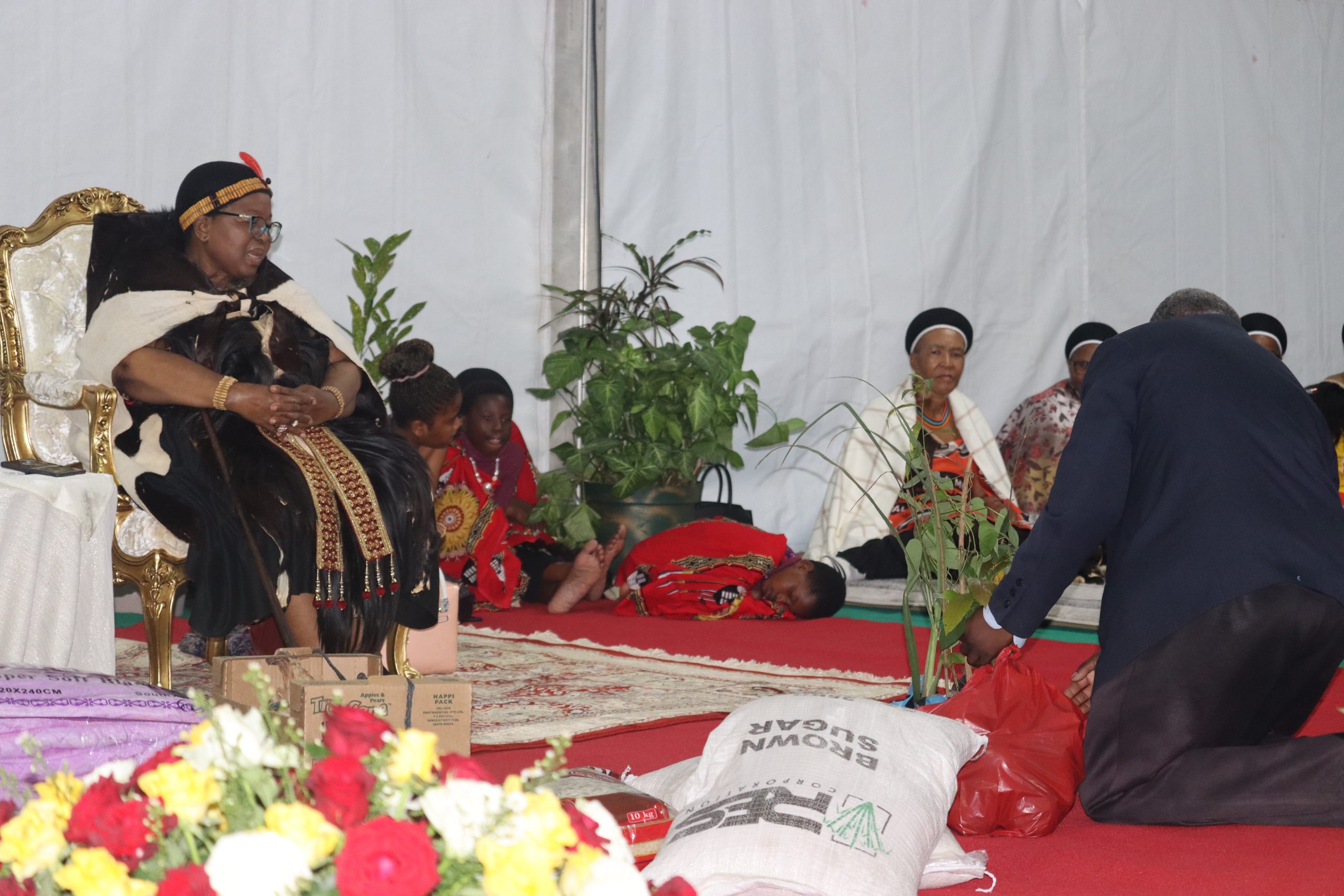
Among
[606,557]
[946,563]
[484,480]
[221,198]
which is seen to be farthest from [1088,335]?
[221,198]

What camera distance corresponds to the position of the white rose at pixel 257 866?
0.66 meters

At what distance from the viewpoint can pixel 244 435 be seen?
294 cm

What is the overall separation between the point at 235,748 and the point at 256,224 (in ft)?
8.24

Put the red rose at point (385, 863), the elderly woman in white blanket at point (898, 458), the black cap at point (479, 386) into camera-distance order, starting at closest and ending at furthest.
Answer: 1. the red rose at point (385, 863)
2. the black cap at point (479, 386)
3. the elderly woman in white blanket at point (898, 458)

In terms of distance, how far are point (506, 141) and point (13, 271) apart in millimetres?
2853

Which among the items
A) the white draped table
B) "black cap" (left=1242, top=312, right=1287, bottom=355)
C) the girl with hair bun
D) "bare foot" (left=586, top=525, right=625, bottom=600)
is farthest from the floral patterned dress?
the white draped table

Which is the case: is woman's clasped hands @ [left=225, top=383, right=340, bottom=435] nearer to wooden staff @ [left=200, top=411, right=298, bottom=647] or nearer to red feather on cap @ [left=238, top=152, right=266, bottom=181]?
wooden staff @ [left=200, top=411, right=298, bottom=647]

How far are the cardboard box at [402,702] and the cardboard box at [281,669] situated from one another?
0.08 meters

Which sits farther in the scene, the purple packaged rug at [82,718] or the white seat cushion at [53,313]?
the white seat cushion at [53,313]

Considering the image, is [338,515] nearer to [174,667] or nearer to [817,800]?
[174,667]

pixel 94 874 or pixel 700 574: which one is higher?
pixel 94 874

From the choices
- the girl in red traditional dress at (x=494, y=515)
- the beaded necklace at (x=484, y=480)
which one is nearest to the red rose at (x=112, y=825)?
the girl in red traditional dress at (x=494, y=515)

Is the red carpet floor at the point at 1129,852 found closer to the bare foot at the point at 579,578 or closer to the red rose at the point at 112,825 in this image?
the red rose at the point at 112,825

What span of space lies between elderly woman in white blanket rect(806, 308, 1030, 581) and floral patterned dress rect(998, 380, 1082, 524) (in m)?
0.10
